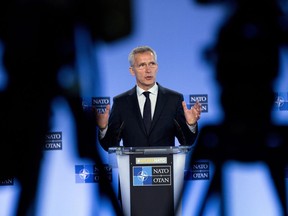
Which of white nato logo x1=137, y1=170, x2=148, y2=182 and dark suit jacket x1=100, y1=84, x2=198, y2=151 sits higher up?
dark suit jacket x1=100, y1=84, x2=198, y2=151

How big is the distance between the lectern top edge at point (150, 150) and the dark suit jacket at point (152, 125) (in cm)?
2

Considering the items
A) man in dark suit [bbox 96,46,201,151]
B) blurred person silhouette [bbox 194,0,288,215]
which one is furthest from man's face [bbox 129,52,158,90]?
blurred person silhouette [bbox 194,0,288,215]

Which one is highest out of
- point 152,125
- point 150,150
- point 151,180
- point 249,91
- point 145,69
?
point 145,69

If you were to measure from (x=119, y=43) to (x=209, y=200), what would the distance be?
1038 millimetres

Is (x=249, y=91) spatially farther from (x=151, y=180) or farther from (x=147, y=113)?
(x=151, y=180)

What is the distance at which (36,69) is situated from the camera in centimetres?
322

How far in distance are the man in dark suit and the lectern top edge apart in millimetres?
23

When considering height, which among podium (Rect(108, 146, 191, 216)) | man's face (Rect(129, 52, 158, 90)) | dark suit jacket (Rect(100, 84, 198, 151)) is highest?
man's face (Rect(129, 52, 158, 90))

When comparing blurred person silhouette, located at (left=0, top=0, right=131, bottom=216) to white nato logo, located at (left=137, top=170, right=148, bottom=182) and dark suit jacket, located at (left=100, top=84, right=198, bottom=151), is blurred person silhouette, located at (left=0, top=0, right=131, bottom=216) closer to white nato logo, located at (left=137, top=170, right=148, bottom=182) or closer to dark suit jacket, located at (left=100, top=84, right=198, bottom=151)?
dark suit jacket, located at (left=100, top=84, right=198, bottom=151)

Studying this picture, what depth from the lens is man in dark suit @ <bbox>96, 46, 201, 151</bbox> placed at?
320 centimetres

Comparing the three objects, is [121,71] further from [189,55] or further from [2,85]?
[2,85]

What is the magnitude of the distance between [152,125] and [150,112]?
8 cm

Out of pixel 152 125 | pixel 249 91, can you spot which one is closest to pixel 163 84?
pixel 152 125

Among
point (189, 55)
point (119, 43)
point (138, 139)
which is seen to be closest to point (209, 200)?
point (138, 139)
